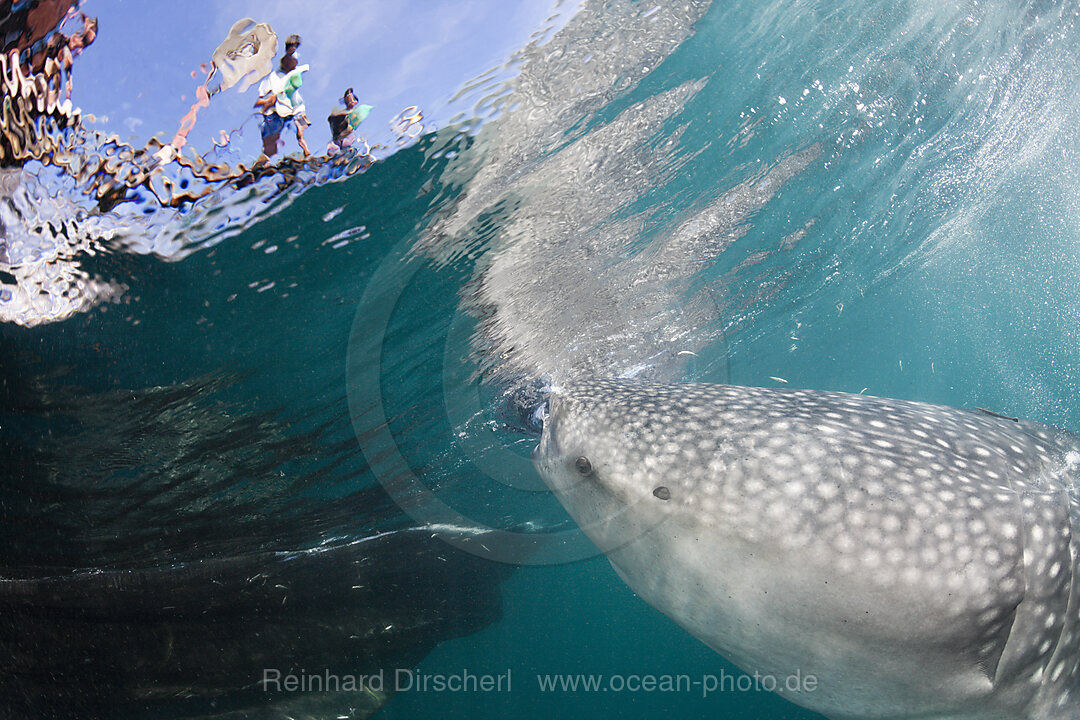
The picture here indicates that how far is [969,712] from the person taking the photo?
2740 millimetres

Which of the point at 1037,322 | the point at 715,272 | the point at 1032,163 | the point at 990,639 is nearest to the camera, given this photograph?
the point at 990,639

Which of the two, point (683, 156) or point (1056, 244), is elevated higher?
point (683, 156)

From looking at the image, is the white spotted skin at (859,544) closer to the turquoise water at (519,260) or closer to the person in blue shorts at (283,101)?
the person in blue shorts at (283,101)

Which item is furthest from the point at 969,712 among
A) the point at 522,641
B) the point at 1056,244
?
the point at 522,641

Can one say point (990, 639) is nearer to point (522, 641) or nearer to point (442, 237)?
Answer: point (442, 237)

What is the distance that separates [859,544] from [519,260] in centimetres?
624

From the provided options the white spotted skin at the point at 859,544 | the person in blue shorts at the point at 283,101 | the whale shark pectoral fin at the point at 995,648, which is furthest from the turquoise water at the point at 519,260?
the whale shark pectoral fin at the point at 995,648

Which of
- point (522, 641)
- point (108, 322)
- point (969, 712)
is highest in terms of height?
point (108, 322)

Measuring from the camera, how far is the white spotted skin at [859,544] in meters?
2.45

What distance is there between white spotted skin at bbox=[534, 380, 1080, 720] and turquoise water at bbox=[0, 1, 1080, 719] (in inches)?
157

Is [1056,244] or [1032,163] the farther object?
[1056,244]

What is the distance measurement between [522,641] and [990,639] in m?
97.5

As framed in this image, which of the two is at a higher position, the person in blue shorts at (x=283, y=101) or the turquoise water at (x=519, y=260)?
the person in blue shorts at (x=283, y=101)

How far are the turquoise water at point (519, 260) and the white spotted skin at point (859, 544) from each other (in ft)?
13.0
